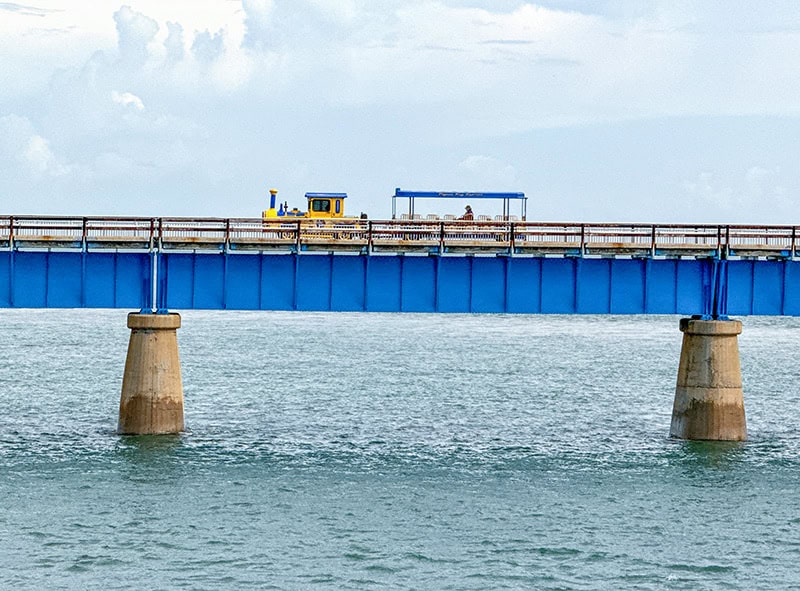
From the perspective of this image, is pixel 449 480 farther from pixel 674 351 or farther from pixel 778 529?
pixel 674 351

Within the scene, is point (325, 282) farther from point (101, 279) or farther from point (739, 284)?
point (739, 284)

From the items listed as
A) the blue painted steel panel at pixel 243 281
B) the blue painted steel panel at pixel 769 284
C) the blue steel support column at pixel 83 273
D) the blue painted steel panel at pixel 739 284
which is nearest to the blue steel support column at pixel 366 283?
the blue painted steel panel at pixel 243 281

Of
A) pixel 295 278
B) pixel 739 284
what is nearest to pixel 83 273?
pixel 295 278

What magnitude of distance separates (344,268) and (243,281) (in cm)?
390

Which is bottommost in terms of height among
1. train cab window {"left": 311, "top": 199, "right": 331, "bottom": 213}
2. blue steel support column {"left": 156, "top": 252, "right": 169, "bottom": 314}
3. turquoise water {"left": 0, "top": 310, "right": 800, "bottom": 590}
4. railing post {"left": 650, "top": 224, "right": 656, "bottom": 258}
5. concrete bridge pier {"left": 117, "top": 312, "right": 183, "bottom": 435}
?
turquoise water {"left": 0, "top": 310, "right": 800, "bottom": 590}

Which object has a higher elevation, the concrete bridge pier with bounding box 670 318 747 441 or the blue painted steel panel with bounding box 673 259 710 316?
the blue painted steel panel with bounding box 673 259 710 316

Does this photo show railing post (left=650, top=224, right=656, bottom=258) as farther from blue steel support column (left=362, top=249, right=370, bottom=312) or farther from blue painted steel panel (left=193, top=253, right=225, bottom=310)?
blue painted steel panel (left=193, top=253, right=225, bottom=310)

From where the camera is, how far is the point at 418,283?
179ft

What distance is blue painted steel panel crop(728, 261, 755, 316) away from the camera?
5603cm

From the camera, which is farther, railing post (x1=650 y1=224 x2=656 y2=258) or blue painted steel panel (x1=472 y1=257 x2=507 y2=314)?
railing post (x1=650 y1=224 x2=656 y2=258)

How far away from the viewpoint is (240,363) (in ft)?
323

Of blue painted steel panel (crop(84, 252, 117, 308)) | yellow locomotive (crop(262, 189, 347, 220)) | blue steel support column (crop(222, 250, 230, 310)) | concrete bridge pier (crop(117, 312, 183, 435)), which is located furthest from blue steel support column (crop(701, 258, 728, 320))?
yellow locomotive (crop(262, 189, 347, 220))

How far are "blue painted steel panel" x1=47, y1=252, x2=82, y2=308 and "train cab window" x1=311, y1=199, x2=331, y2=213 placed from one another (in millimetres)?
38829

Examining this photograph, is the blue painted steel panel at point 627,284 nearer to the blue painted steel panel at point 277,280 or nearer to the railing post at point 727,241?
the railing post at point 727,241
